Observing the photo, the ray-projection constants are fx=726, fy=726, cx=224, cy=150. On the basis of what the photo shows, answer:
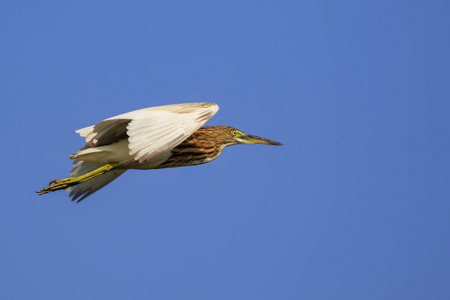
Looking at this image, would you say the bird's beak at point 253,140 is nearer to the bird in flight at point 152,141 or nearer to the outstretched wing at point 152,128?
the bird in flight at point 152,141

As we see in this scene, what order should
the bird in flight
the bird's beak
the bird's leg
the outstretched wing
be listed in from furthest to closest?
the bird's beak
the bird's leg
the bird in flight
the outstretched wing

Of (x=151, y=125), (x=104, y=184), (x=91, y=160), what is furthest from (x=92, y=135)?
(x=104, y=184)

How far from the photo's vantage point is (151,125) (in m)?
9.69

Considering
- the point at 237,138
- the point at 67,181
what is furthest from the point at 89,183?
the point at 237,138

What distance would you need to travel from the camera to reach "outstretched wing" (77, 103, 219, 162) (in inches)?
371

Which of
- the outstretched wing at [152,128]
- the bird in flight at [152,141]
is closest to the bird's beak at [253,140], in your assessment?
the bird in flight at [152,141]

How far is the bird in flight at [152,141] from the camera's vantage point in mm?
9562

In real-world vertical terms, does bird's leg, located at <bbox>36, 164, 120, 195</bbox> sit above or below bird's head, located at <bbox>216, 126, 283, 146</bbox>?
below

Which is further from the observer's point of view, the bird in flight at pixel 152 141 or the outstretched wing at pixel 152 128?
the bird in flight at pixel 152 141

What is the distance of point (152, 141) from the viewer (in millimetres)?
9484

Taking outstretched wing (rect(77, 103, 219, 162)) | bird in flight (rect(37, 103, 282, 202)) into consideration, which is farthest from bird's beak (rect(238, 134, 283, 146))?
outstretched wing (rect(77, 103, 219, 162))

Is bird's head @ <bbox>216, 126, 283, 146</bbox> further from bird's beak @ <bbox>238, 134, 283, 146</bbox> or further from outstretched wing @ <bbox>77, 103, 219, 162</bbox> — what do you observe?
outstretched wing @ <bbox>77, 103, 219, 162</bbox>

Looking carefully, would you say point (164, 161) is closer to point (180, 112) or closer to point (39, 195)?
point (180, 112)

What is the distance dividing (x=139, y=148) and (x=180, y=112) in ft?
3.65
